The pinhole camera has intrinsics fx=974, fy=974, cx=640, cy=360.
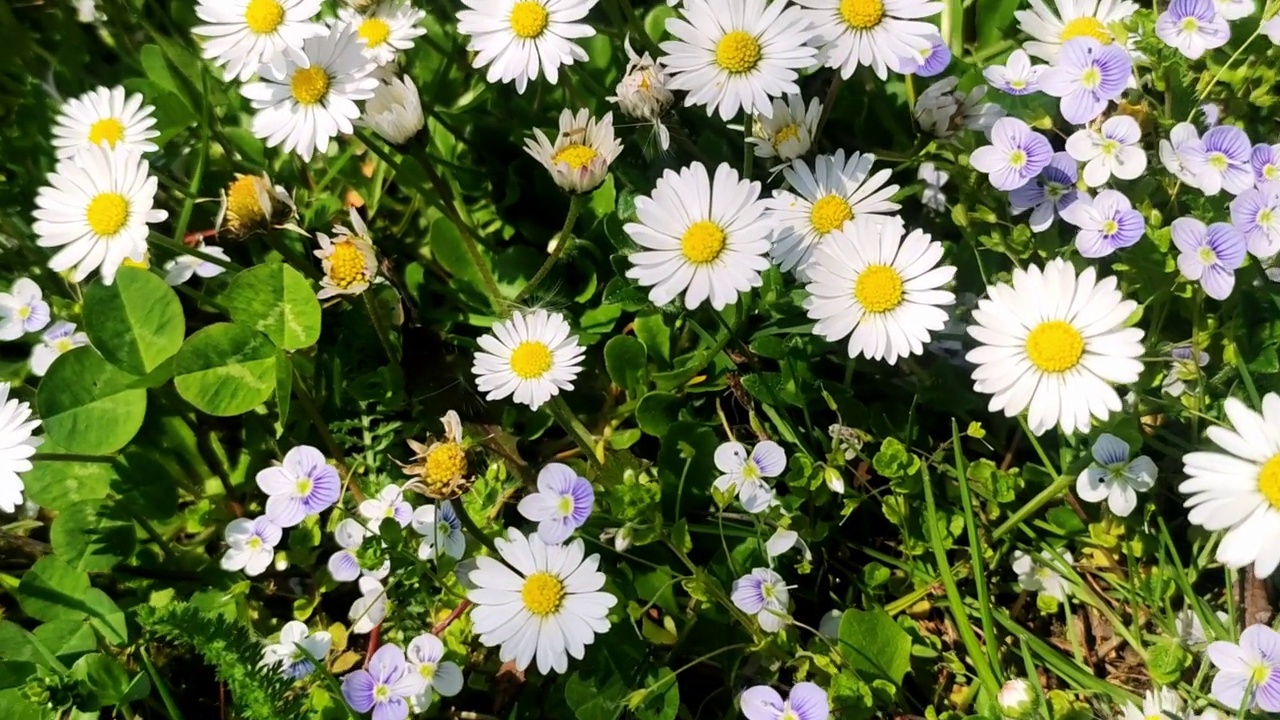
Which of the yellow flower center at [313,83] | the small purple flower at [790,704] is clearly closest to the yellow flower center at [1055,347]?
the small purple flower at [790,704]

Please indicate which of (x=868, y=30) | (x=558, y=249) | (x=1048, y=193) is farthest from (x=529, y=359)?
(x=1048, y=193)

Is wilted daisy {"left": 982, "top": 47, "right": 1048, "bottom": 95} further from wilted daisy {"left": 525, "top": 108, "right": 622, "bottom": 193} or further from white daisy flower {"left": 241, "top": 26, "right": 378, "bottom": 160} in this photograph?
white daisy flower {"left": 241, "top": 26, "right": 378, "bottom": 160}

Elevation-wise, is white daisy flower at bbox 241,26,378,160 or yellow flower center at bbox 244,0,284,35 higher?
yellow flower center at bbox 244,0,284,35

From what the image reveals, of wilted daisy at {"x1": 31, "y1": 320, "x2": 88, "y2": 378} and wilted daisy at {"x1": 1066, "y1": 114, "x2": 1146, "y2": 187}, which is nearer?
wilted daisy at {"x1": 1066, "y1": 114, "x2": 1146, "y2": 187}

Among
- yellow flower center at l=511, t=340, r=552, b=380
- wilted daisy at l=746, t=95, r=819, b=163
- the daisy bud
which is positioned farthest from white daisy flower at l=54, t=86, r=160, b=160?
wilted daisy at l=746, t=95, r=819, b=163

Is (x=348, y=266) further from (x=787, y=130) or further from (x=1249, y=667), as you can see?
(x=1249, y=667)

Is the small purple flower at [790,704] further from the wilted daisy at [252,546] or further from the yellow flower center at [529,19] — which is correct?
the yellow flower center at [529,19]
